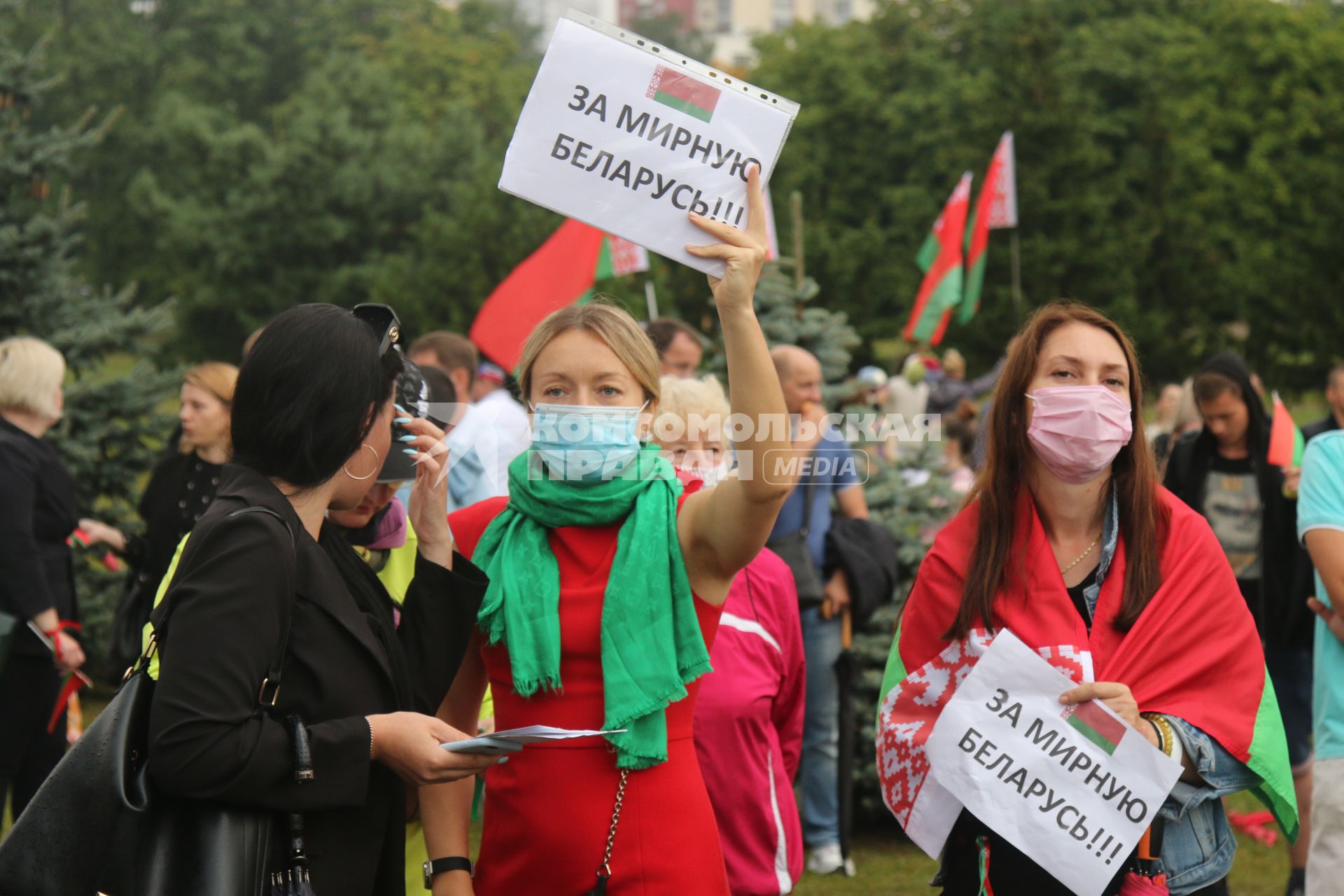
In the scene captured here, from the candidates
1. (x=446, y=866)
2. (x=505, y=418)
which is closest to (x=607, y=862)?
(x=446, y=866)

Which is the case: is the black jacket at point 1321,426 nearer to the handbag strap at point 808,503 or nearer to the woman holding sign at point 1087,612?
the handbag strap at point 808,503

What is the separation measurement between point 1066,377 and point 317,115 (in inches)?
1455

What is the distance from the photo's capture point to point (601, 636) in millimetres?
2982

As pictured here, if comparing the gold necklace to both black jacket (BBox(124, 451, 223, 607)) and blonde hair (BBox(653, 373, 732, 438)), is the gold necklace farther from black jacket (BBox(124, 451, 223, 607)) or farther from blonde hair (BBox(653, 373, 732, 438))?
→ black jacket (BBox(124, 451, 223, 607))

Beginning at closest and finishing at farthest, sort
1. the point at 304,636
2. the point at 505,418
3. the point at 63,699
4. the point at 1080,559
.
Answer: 1. the point at 304,636
2. the point at 1080,559
3. the point at 63,699
4. the point at 505,418

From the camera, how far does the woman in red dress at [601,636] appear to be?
2918mm

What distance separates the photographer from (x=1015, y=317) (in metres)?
32.0

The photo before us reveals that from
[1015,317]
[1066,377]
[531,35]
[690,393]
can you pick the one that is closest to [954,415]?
[690,393]

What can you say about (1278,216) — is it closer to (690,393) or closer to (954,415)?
(954,415)

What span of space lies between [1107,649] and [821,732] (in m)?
3.89

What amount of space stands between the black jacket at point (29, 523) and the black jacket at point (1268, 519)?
538 cm

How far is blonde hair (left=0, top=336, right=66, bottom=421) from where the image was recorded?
Result: 626 centimetres

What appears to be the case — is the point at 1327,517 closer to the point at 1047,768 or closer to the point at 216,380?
the point at 1047,768

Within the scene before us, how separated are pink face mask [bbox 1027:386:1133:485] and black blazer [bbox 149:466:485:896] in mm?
1587
